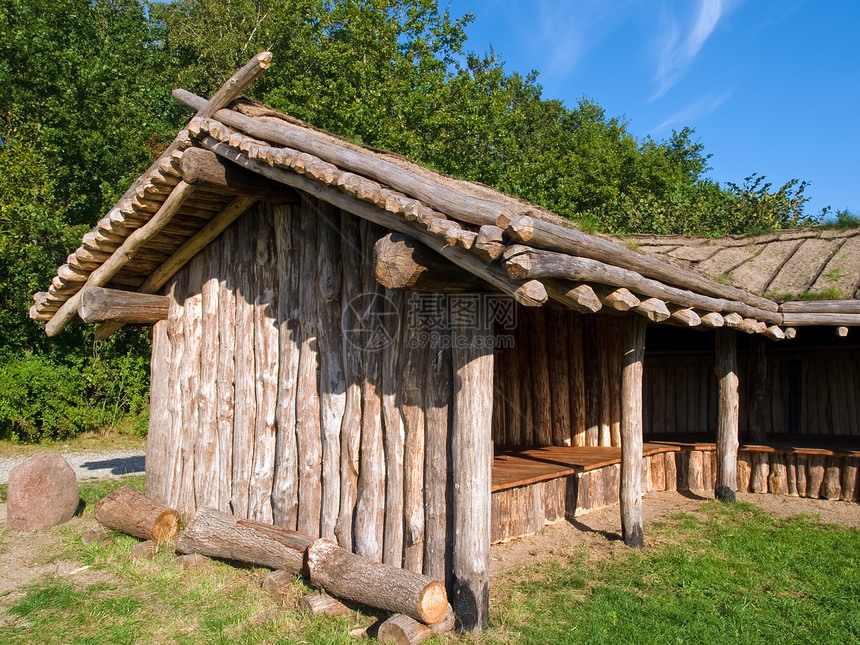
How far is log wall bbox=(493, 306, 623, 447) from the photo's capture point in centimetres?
919

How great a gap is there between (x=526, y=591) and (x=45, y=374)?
39.1 feet

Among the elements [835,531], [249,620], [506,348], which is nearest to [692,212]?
[506,348]

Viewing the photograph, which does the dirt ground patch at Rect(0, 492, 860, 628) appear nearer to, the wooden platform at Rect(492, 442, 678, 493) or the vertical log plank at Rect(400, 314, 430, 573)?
the wooden platform at Rect(492, 442, 678, 493)

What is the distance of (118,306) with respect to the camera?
22.6ft

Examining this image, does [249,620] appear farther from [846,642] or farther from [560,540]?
[846,642]

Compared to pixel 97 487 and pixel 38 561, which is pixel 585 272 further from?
pixel 97 487

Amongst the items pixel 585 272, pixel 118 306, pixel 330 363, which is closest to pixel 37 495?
pixel 118 306

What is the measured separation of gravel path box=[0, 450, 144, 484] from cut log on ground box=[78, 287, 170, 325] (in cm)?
478

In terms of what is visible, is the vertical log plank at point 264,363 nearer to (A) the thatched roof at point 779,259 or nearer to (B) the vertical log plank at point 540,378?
(A) the thatched roof at point 779,259

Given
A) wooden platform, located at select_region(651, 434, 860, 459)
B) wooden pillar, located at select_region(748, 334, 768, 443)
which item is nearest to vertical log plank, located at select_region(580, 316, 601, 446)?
wooden platform, located at select_region(651, 434, 860, 459)

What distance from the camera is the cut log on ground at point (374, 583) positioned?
4.43 meters

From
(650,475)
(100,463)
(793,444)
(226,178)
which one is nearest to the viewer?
(226,178)

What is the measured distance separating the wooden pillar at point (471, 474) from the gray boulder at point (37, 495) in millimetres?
5080

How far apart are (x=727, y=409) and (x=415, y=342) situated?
189 inches
